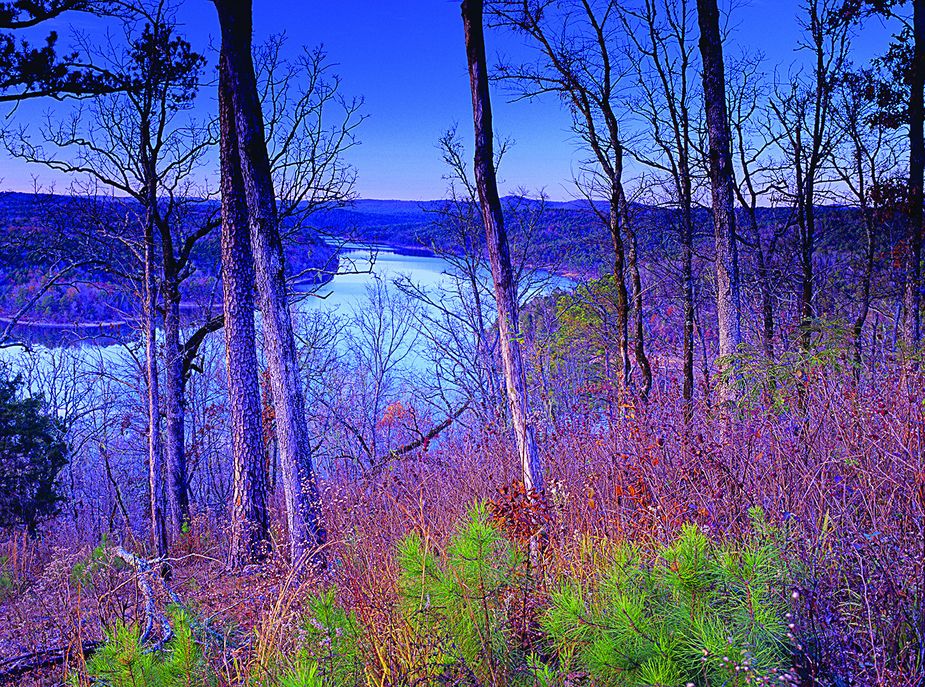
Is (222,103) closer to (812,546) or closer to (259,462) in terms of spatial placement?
(259,462)

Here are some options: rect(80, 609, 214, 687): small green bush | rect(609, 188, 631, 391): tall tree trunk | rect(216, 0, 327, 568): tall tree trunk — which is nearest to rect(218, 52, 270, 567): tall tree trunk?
rect(216, 0, 327, 568): tall tree trunk

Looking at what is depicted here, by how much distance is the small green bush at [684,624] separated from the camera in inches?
84.2

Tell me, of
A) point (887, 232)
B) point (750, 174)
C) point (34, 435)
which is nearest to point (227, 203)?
point (34, 435)

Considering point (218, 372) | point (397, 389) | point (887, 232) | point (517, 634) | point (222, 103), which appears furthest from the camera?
point (397, 389)

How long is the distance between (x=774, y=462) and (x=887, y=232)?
1982 centimetres

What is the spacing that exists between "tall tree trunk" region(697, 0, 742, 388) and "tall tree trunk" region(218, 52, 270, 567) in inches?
270

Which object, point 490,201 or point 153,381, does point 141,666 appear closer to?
point 490,201

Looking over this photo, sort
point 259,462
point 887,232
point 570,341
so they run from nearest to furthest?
1. point 259,462
2. point 887,232
3. point 570,341

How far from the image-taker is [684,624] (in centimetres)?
235

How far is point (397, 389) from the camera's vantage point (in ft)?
127

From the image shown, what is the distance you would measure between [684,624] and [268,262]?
6124 mm

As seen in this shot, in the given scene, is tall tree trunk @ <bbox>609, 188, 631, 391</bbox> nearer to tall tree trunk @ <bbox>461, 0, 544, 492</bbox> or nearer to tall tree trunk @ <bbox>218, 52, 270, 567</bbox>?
tall tree trunk @ <bbox>461, 0, 544, 492</bbox>

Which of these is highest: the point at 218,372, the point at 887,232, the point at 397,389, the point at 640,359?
the point at 887,232

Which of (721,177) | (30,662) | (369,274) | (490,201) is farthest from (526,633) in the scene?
(369,274)
